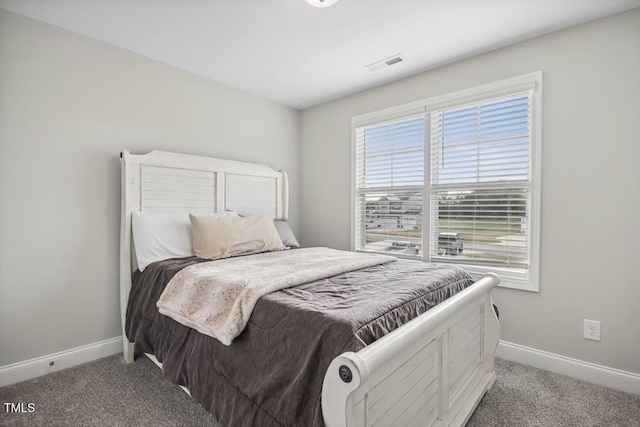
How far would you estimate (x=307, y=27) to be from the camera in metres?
2.17

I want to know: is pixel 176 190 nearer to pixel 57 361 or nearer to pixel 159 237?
pixel 159 237

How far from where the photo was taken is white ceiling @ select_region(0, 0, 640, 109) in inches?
76.5

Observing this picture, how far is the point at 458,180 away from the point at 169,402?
267 cm

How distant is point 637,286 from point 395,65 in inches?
92.0

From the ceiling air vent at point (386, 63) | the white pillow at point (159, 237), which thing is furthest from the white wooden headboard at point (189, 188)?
the ceiling air vent at point (386, 63)

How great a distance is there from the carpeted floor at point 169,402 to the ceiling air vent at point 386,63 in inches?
99.8

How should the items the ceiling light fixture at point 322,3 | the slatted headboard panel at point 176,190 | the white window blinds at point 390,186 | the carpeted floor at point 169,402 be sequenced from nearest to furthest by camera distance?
the carpeted floor at point 169,402 < the ceiling light fixture at point 322,3 < the slatted headboard panel at point 176,190 < the white window blinds at point 390,186

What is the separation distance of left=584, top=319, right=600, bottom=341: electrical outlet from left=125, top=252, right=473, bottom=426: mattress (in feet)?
3.10

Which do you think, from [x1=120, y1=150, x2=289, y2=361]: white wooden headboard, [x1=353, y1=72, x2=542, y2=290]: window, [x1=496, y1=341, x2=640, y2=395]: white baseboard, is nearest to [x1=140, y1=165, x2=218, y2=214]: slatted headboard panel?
[x1=120, y1=150, x2=289, y2=361]: white wooden headboard

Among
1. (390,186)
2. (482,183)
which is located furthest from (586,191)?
(390,186)

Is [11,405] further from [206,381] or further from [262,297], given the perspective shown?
[262,297]

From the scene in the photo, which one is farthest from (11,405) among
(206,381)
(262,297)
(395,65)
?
(395,65)

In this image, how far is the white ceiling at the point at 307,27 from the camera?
194cm

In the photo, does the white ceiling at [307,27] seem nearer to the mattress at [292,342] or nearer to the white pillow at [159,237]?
the white pillow at [159,237]
